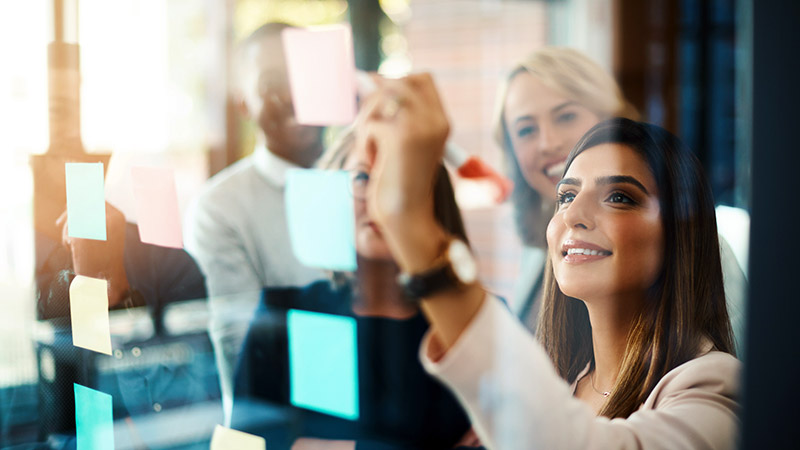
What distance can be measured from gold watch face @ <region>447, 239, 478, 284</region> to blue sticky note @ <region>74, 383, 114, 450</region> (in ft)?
2.50

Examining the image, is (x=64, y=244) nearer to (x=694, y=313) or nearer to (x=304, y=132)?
(x=304, y=132)

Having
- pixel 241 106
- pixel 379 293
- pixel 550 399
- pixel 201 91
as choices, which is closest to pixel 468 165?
pixel 379 293

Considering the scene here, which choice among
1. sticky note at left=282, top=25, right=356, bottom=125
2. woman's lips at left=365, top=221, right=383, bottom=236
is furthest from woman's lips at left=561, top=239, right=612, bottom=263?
sticky note at left=282, top=25, right=356, bottom=125

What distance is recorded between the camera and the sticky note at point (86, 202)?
113 cm

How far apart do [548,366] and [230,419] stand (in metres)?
0.61

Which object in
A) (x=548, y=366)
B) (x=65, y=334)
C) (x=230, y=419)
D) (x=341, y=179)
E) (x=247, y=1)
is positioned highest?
(x=247, y=1)

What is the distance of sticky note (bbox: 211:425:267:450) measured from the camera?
104cm

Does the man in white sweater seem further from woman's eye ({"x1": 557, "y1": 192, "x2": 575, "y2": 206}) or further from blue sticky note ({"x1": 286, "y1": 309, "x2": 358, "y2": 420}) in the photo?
woman's eye ({"x1": 557, "y1": 192, "x2": 575, "y2": 206})

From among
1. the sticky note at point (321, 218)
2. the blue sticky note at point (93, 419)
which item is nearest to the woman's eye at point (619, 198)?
the sticky note at point (321, 218)

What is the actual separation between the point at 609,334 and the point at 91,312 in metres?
0.85

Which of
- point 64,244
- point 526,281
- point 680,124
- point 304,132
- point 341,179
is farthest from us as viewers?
point 64,244

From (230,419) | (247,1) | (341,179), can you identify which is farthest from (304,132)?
(230,419)

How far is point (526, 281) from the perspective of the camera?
2.74 ft

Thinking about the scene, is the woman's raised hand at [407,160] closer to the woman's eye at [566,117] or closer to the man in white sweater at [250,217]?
the woman's eye at [566,117]
